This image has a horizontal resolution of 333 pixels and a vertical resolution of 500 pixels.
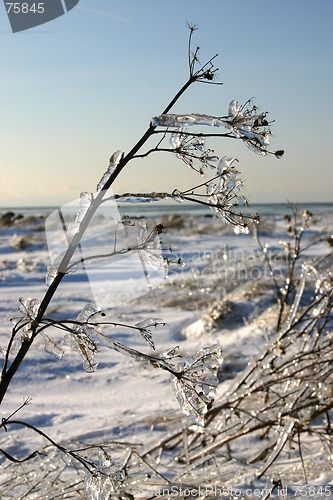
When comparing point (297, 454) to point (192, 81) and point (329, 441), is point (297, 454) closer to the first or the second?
point (329, 441)

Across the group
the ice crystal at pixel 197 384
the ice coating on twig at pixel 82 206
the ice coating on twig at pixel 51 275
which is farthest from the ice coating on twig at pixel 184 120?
the ice crystal at pixel 197 384

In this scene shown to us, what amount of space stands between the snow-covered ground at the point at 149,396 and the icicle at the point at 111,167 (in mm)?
167

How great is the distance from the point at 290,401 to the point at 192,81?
2.12m

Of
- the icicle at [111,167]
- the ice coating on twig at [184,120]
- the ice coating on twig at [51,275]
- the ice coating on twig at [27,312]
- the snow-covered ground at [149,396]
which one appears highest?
the ice coating on twig at [184,120]

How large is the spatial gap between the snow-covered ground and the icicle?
167 millimetres

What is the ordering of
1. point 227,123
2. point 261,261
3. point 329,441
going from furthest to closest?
point 261,261
point 329,441
point 227,123

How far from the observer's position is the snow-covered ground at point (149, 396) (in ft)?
6.67

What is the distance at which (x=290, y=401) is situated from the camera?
2736 millimetres

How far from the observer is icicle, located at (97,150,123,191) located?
1013 mm

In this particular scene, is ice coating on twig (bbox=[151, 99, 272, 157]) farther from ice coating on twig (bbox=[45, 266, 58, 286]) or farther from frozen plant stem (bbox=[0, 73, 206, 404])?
ice coating on twig (bbox=[45, 266, 58, 286])

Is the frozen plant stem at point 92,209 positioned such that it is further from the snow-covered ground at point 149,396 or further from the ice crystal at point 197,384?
the ice crystal at point 197,384

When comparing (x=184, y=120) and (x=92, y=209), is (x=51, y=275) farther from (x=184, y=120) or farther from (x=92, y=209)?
(x=184, y=120)

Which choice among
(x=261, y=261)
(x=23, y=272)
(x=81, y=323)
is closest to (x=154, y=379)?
(x=81, y=323)

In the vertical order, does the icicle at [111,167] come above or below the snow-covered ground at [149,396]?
above
